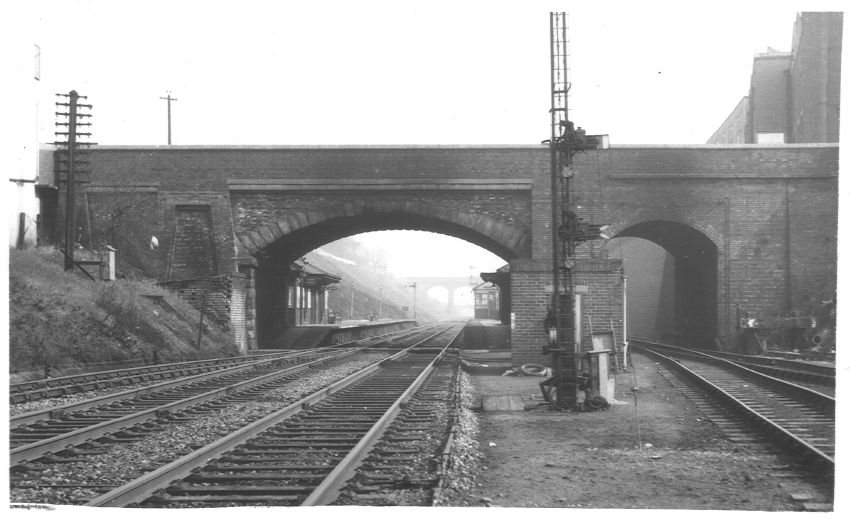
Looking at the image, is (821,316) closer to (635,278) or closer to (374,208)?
(374,208)

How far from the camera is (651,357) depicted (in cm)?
2138

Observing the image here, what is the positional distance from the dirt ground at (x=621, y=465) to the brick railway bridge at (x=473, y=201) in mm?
10643

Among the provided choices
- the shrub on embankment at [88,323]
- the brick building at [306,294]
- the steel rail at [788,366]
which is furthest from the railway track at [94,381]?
the brick building at [306,294]

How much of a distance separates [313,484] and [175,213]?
17.0m

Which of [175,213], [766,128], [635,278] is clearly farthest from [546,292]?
[766,128]

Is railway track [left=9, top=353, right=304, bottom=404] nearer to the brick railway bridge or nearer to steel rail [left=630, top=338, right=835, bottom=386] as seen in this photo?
the brick railway bridge

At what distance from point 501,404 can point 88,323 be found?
999 centimetres

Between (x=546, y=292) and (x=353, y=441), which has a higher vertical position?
(x=546, y=292)

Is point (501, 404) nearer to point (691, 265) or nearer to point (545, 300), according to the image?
Result: point (545, 300)

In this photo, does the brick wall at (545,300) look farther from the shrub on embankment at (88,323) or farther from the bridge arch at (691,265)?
the shrub on embankment at (88,323)

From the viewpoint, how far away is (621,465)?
21.5 ft

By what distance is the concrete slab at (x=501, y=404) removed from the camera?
10.3m

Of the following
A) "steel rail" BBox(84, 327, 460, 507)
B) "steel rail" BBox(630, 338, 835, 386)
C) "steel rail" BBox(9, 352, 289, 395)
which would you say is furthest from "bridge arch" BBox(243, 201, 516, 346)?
"steel rail" BBox(84, 327, 460, 507)

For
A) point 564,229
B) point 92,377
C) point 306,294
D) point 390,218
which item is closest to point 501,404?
point 564,229
